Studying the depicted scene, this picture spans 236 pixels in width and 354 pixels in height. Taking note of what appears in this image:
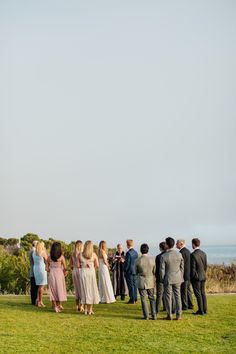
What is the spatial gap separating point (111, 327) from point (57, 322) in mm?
1645

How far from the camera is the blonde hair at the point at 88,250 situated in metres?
18.4

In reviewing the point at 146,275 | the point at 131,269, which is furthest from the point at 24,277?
the point at 146,275

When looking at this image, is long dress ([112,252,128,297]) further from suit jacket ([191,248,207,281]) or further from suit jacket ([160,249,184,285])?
suit jacket ([160,249,184,285])

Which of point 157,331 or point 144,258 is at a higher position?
point 144,258

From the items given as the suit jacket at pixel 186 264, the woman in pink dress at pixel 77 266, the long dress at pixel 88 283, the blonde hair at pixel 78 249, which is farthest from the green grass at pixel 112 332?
the blonde hair at pixel 78 249

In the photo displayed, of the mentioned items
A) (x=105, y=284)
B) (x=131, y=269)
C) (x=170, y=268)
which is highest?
(x=131, y=269)

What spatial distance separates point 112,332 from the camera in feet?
51.5

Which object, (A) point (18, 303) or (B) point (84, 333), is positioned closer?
(B) point (84, 333)

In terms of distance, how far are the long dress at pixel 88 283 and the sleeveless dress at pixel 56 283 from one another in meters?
0.62

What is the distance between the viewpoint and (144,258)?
17.3m

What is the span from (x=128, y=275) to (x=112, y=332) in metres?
5.35

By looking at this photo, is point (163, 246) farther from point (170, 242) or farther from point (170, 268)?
point (170, 268)

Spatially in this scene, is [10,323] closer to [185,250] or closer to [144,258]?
[144,258]

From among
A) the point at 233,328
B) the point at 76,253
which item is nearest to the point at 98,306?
the point at 76,253
